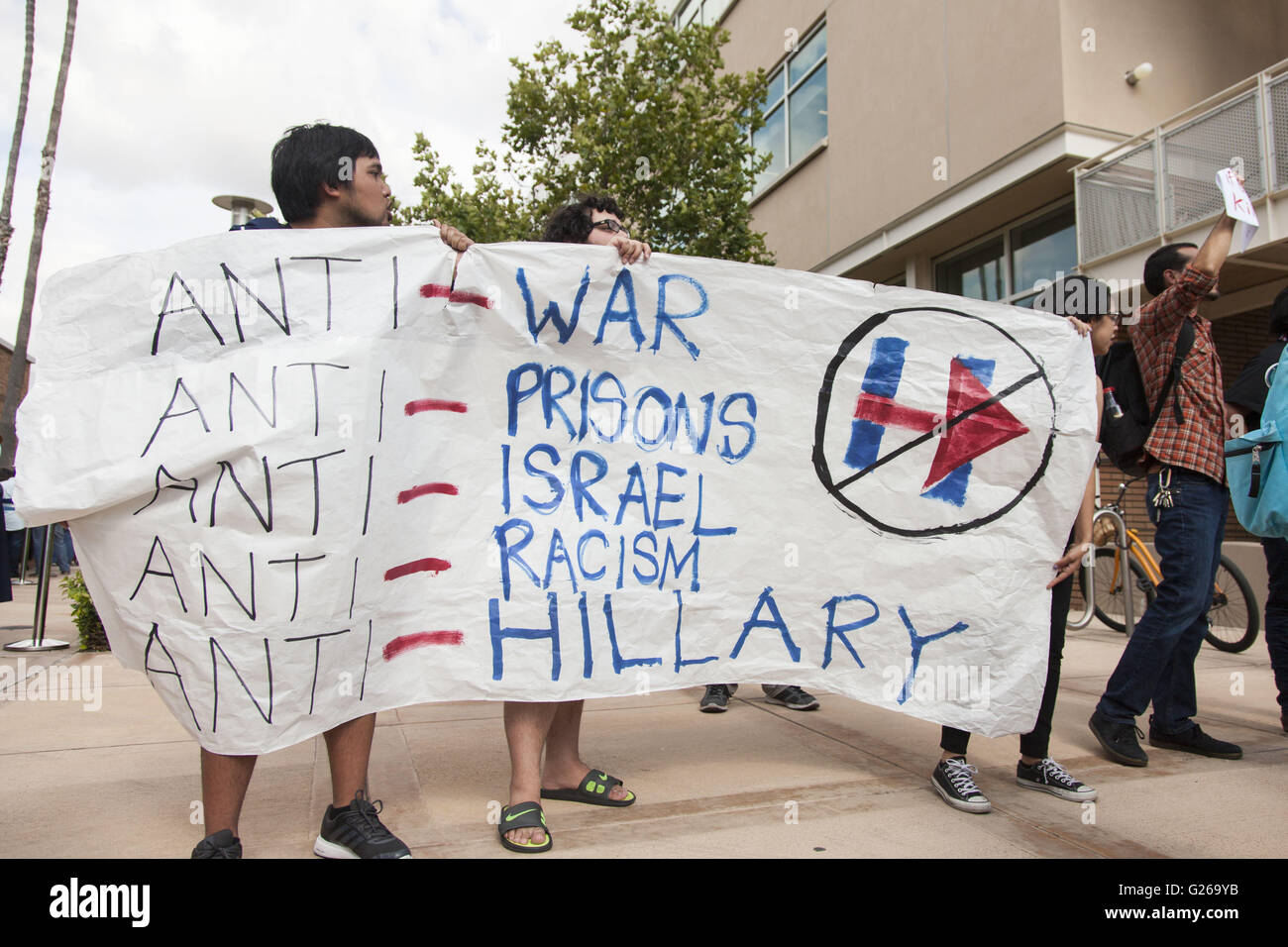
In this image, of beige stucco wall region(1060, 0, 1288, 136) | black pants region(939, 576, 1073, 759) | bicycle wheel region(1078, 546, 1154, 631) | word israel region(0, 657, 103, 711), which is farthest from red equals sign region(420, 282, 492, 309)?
beige stucco wall region(1060, 0, 1288, 136)

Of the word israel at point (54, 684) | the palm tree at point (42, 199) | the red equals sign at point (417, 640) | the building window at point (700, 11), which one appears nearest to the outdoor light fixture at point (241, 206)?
the palm tree at point (42, 199)

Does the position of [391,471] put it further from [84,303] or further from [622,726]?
[622,726]

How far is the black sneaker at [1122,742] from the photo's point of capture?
10.6ft

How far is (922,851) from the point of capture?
2.41 meters

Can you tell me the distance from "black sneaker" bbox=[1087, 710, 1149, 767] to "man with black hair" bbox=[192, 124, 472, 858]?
2561 millimetres

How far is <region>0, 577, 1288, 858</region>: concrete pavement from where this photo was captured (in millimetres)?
2479

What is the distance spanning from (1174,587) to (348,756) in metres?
2.91

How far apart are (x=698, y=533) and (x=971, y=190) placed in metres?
7.76

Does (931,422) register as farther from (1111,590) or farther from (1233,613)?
(1111,590)

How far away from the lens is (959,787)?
9.15 ft

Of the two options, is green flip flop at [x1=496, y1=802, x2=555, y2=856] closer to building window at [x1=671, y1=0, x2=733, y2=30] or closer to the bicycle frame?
the bicycle frame

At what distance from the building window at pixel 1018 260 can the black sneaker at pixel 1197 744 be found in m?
6.25

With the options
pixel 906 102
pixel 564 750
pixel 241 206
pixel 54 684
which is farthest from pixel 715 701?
pixel 906 102

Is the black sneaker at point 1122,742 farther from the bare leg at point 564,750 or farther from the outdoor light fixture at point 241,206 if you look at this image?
the outdoor light fixture at point 241,206
